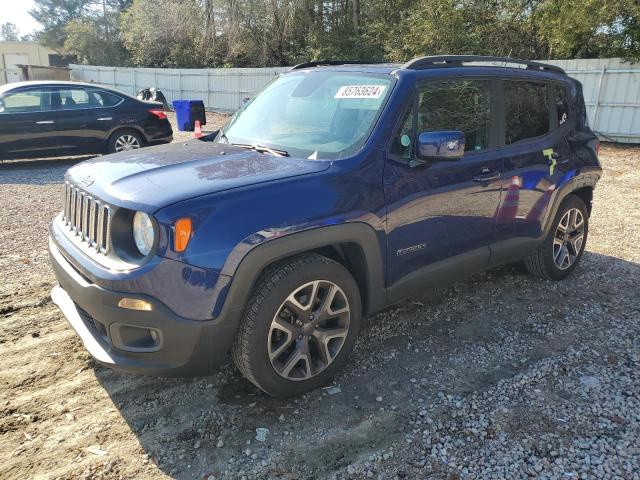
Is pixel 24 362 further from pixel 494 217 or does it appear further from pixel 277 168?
pixel 494 217

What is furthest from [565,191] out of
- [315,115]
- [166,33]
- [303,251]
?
[166,33]

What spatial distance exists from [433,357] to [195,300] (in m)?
1.79

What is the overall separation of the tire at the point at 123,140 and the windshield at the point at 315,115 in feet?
22.7

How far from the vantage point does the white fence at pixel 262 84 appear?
1302 centimetres

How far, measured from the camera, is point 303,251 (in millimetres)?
2760

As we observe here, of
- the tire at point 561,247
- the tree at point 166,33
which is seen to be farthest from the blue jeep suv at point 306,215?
the tree at point 166,33

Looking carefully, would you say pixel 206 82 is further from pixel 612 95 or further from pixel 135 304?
pixel 135 304

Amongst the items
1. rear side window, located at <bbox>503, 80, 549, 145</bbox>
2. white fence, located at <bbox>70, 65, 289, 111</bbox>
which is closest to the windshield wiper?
rear side window, located at <bbox>503, 80, 549, 145</bbox>

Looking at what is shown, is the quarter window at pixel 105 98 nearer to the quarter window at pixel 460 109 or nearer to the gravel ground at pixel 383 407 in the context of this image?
the gravel ground at pixel 383 407

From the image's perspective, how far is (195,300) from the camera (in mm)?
2438

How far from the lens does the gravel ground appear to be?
8.14ft

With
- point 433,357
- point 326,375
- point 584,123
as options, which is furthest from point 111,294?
point 584,123

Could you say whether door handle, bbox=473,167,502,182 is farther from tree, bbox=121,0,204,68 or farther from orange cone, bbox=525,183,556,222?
tree, bbox=121,0,204,68

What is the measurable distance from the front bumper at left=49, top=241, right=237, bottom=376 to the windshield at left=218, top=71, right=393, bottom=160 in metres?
1.27
